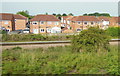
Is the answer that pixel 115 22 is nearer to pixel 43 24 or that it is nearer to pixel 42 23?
pixel 43 24

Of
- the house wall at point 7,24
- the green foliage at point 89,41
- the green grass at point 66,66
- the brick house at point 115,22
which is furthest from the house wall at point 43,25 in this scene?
the green grass at point 66,66

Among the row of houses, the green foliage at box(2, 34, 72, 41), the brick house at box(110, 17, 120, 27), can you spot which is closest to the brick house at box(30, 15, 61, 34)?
the row of houses

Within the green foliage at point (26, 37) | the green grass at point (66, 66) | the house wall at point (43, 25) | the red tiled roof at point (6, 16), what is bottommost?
the green grass at point (66, 66)

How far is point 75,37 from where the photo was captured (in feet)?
54.2

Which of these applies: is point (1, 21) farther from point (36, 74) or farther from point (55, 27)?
point (36, 74)

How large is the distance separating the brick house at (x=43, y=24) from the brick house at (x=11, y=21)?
16.1 feet

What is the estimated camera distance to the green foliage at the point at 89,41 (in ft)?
52.2

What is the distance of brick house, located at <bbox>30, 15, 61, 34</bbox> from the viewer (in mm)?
44625

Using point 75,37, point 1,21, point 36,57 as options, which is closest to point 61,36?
point 75,37

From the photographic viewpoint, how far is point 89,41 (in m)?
16.0

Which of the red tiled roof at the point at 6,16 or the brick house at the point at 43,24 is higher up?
the red tiled roof at the point at 6,16

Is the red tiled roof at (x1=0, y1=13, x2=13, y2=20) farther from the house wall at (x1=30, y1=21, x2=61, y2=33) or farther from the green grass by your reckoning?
the green grass

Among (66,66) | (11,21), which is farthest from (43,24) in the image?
(66,66)

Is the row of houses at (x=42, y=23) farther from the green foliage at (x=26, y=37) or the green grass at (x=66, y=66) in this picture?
the green grass at (x=66, y=66)
